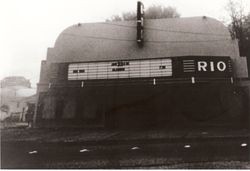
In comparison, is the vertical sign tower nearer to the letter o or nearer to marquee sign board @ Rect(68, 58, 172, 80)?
marquee sign board @ Rect(68, 58, 172, 80)

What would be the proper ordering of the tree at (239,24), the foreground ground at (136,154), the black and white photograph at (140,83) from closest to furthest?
the foreground ground at (136,154) → the black and white photograph at (140,83) → the tree at (239,24)

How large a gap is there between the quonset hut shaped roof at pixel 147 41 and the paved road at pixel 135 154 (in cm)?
908

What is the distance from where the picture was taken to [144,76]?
55.7 ft

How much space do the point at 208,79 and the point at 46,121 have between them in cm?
1091

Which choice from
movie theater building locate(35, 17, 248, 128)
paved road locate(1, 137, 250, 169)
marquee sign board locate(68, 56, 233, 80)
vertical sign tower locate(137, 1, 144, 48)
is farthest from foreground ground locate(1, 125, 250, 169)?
vertical sign tower locate(137, 1, 144, 48)

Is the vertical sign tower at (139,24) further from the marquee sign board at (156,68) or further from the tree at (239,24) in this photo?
the tree at (239,24)

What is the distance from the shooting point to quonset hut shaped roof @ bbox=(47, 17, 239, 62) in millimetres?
18062

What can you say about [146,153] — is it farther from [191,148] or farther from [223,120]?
[223,120]

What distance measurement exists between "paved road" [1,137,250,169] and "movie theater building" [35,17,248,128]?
5.65m

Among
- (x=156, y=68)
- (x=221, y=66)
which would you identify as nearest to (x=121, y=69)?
(x=156, y=68)

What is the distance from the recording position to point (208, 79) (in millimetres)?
15883

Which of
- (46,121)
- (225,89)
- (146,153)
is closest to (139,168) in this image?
(146,153)

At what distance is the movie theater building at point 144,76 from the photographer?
15.9m

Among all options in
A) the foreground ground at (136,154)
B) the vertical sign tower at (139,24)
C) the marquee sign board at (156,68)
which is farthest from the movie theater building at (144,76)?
the foreground ground at (136,154)
